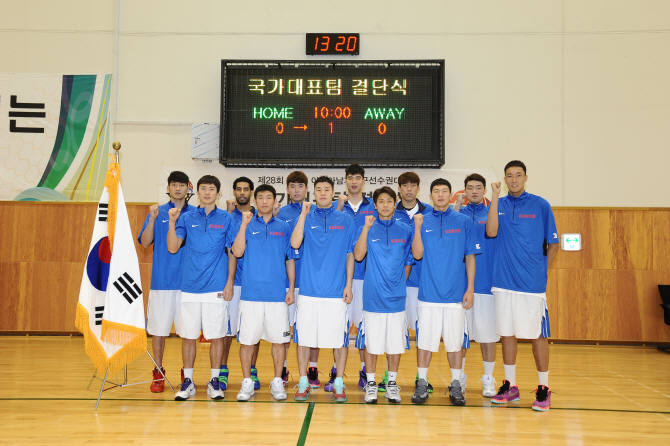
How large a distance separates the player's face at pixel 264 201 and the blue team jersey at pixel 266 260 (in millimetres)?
92

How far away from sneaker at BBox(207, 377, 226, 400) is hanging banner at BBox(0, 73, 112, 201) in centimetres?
459

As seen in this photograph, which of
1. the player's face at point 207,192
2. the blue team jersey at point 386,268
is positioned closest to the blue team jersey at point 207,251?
the player's face at point 207,192

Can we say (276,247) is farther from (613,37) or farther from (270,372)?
(613,37)

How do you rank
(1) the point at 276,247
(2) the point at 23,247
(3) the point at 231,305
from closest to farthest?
(1) the point at 276,247 < (3) the point at 231,305 < (2) the point at 23,247

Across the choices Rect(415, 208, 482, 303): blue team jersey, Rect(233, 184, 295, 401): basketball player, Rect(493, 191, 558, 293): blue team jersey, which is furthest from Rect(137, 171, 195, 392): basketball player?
Rect(493, 191, 558, 293): blue team jersey

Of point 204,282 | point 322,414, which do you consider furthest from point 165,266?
point 322,414

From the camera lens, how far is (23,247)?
23.7ft

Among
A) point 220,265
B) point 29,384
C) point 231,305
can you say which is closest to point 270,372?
point 231,305

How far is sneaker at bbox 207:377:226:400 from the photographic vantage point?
156 inches

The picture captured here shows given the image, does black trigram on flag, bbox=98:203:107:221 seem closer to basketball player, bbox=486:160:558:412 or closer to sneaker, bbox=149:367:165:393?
sneaker, bbox=149:367:165:393

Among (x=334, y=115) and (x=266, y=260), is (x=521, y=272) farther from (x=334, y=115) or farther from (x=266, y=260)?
(x=334, y=115)

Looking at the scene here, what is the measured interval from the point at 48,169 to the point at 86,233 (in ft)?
3.91

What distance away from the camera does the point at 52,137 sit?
750cm

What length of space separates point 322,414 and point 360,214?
1785mm
